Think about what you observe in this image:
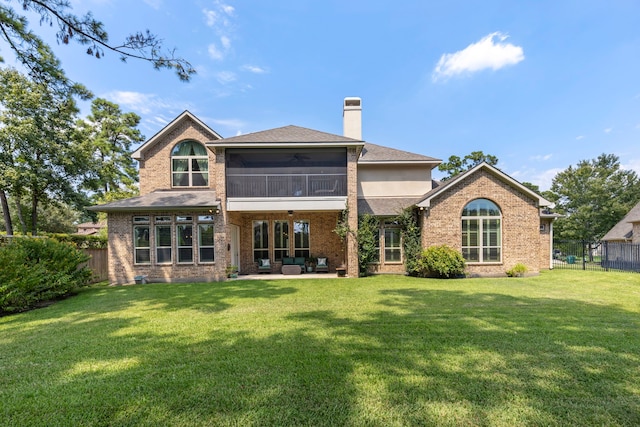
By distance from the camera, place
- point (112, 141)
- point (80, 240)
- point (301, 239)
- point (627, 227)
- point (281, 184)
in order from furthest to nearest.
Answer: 1. point (112, 141)
2. point (627, 227)
3. point (80, 240)
4. point (301, 239)
5. point (281, 184)

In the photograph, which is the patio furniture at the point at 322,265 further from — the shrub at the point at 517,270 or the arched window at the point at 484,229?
the shrub at the point at 517,270

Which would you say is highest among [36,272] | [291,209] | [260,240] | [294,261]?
[291,209]

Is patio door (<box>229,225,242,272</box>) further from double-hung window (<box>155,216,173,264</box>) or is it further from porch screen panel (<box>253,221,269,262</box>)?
double-hung window (<box>155,216,173,264</box>)

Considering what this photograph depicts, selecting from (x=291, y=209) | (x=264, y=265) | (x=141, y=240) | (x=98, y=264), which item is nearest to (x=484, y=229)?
(x=291, y=209)

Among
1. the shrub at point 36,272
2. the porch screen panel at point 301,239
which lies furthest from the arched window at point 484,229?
the shrub at point 36,272

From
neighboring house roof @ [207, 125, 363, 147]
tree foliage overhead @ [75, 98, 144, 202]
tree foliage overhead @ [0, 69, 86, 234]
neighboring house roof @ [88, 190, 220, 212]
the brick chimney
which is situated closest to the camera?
neighboring house roof @ [88, 190, 220, 212]

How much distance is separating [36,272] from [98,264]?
567 centimetres

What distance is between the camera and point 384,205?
14.5m

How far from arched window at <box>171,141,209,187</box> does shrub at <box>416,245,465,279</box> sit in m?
11.0

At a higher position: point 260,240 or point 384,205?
point 384,205

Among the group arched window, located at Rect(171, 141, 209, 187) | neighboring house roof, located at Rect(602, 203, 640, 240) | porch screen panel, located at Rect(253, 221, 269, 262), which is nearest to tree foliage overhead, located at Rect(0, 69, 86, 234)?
arched window, located at Rect(171, 141, 209, 187)

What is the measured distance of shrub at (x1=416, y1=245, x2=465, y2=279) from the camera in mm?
11844

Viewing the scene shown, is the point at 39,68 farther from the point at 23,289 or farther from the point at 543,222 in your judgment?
the point at 543,222

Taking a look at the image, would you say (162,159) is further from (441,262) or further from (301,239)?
(441,262)
